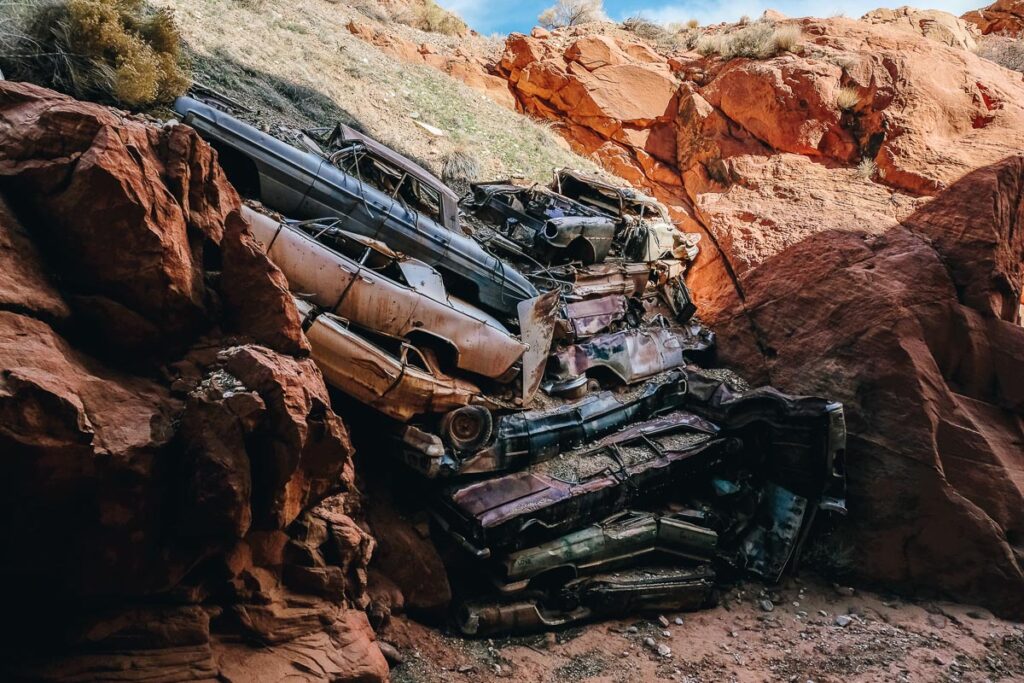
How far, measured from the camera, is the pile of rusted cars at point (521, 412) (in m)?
5.91

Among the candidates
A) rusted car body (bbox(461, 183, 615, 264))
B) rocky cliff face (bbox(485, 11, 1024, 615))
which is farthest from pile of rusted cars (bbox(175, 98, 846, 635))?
rusted car body (bbox(461, 183, 615, 264))

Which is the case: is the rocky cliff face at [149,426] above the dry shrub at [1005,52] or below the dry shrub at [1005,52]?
below

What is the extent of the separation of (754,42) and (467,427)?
1660 cm

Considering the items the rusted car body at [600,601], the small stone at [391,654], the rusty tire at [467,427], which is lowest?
the small stone at [391,654]

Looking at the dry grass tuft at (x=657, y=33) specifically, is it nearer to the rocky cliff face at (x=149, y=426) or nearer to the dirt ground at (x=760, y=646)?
the dirt ground at (x=760, y=646)

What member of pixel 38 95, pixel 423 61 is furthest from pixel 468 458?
pixel 423 61

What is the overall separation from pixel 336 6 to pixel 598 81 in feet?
28.5

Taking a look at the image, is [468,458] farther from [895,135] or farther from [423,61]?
[423,61]

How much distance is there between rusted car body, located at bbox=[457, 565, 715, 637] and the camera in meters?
5.72

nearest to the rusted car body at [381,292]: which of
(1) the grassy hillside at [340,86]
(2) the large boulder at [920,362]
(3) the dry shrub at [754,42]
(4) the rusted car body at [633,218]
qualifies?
(2) the large boulder at [920,362]

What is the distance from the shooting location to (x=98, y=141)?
365 cm

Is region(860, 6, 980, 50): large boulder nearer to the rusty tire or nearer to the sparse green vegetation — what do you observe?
the sparse green vegetation

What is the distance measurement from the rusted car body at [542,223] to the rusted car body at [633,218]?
22.2 inches

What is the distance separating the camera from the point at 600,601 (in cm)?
605
